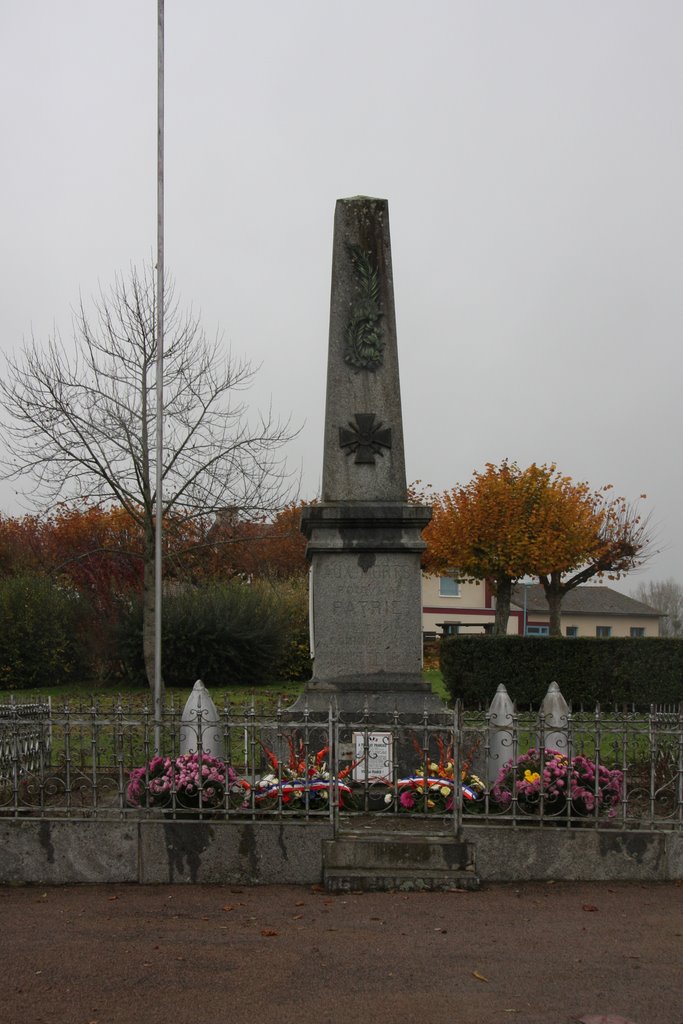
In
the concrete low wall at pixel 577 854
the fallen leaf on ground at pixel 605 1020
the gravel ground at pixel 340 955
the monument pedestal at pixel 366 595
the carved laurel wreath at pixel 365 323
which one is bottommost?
the fallen leaf on ground at pixel 605 1020

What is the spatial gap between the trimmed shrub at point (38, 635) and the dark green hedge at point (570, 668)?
9519 mm

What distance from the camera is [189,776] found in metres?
7.73

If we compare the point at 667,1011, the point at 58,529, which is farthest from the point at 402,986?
the point at 58,529

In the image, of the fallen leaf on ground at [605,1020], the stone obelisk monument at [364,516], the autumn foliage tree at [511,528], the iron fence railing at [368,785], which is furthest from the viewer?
the autumn foliage tree at [511,528]

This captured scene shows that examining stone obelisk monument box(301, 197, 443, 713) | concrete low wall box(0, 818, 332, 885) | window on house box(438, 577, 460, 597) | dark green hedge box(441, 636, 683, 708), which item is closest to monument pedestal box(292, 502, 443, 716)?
stone obelisk monument box(301, 197, 443, 713)

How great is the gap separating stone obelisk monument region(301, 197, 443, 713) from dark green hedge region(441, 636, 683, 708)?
11.3 metres

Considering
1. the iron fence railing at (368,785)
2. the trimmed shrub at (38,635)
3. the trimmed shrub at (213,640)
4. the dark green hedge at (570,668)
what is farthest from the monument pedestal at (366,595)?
the trimmed shrub at (38,635)

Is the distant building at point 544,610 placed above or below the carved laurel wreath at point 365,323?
below

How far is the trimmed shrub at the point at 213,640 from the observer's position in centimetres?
2461

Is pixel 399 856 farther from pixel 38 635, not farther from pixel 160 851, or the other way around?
pixel 38 635

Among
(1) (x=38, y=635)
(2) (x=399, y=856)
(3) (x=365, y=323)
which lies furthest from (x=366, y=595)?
(1) (x=38, y=635)

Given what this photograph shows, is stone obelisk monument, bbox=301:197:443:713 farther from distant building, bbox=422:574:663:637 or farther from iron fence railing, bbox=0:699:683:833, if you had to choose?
distant building, bbox=422:574:663:637

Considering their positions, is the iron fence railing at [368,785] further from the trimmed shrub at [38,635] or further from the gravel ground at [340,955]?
the trimmed shrub at [38,635]

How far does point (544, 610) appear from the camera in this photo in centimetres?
6856
